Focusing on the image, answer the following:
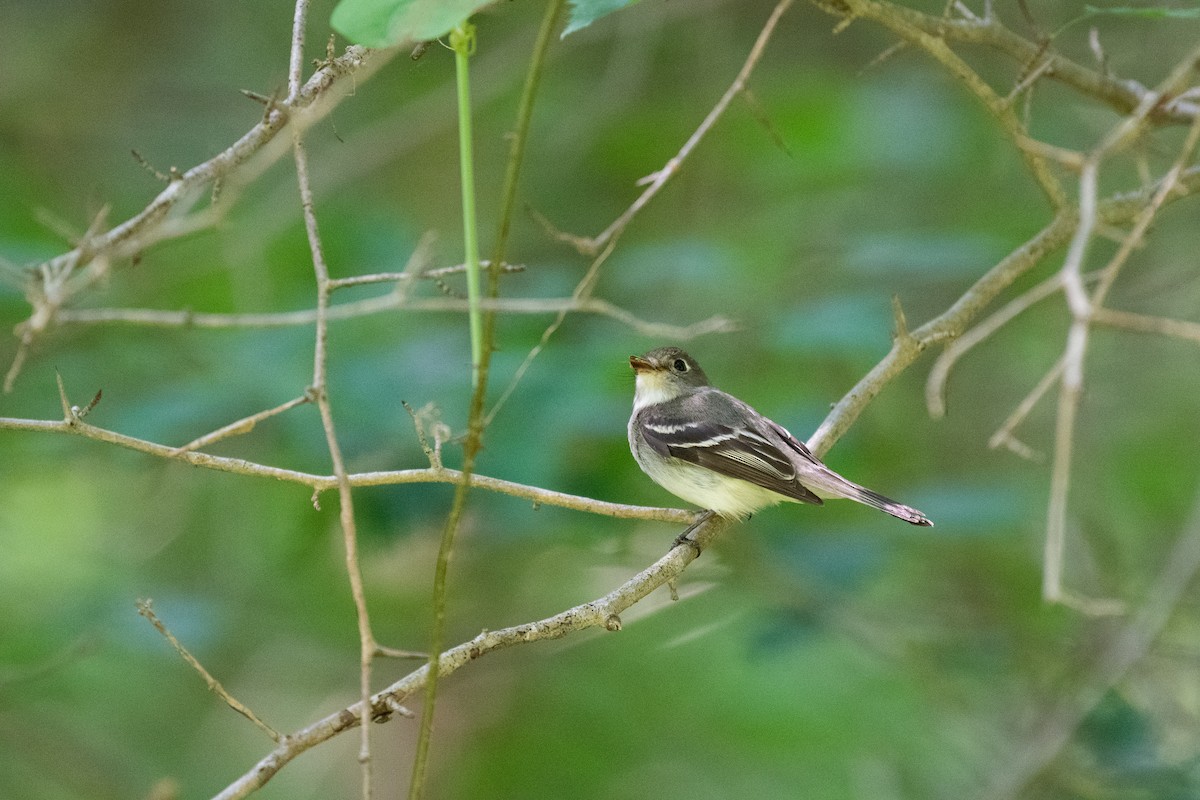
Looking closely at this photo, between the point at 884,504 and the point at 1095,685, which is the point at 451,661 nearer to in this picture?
the point at 884,504

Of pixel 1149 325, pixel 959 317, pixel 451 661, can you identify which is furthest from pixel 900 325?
pixel 1149 325

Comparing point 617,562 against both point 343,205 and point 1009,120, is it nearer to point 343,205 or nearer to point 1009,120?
point 343,205

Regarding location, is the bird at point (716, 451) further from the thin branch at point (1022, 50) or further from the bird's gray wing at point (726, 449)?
the thin branch at point (1022, 50)

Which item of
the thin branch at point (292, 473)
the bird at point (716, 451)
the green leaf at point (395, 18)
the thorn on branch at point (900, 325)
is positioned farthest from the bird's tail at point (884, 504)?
the green leaf at point (395, 18)

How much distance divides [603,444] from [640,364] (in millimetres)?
441

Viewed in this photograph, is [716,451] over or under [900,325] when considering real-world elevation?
under

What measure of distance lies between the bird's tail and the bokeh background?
588 mm

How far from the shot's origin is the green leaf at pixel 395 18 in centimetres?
228

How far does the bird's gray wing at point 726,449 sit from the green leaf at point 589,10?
2300 mm

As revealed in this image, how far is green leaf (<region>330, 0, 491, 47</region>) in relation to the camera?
2283mm

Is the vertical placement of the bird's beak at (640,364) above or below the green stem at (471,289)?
below

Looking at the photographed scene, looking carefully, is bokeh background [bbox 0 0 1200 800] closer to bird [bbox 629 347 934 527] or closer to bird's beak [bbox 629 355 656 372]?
bird's beak [bbox 629 355 656 372]

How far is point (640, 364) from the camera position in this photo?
5430 mm

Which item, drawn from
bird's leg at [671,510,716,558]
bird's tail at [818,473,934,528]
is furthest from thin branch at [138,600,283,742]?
bird's tail at [818,473,934,528]
